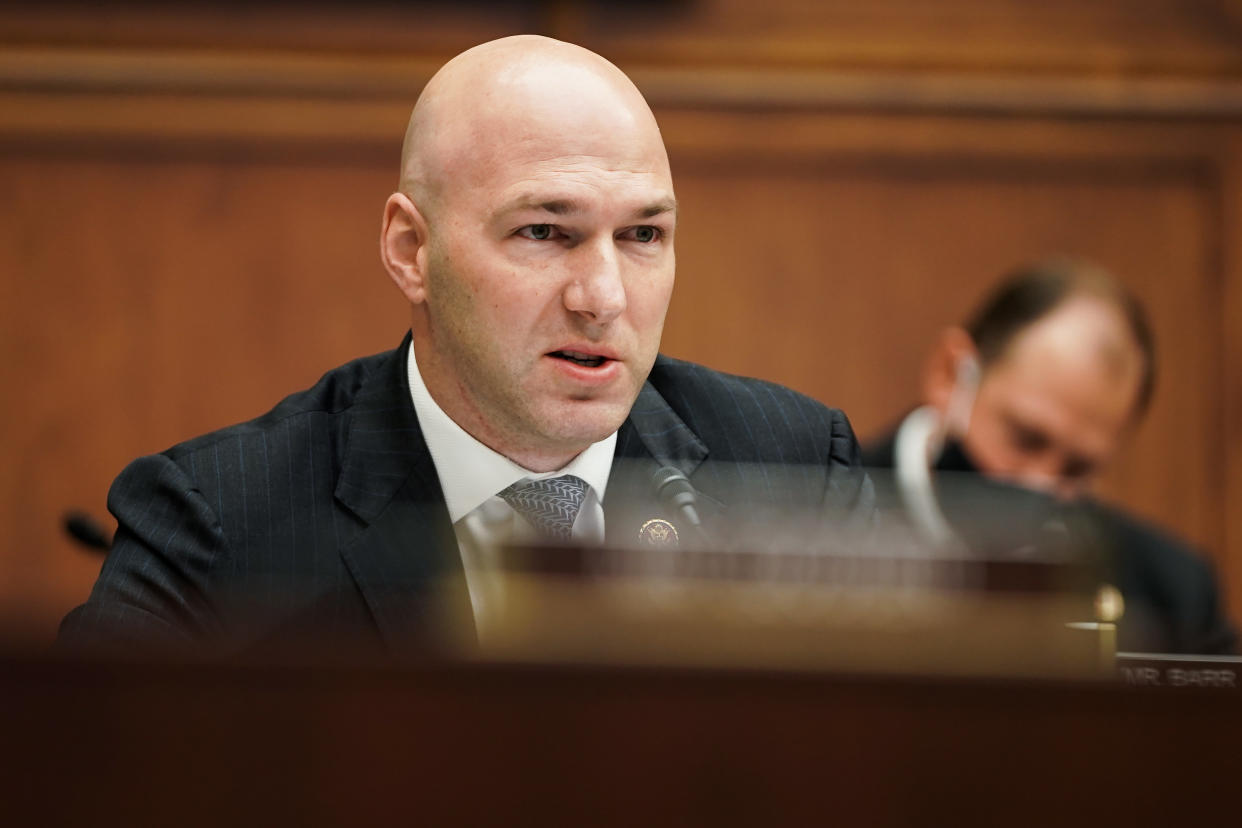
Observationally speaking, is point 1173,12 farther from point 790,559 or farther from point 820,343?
point 790,559

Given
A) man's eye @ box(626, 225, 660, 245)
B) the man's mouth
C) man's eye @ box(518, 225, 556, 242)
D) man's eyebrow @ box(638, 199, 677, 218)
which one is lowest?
the man's mouth

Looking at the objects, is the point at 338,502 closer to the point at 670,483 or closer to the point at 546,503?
the point at 546,503

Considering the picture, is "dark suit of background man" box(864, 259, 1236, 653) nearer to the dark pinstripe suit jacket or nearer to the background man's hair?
the background man's hair

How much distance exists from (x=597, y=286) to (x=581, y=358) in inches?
3.4

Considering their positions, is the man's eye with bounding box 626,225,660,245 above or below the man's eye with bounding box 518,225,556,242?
above

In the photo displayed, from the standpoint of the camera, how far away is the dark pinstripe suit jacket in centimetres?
144

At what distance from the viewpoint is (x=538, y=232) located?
1518mm

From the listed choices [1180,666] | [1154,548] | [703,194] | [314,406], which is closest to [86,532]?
[314,406]

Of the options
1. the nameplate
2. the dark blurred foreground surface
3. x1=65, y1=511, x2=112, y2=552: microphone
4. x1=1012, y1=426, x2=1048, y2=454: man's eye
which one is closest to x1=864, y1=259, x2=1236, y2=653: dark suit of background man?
x1=1012, y1=426, x2=1048, y2=454: man's eye

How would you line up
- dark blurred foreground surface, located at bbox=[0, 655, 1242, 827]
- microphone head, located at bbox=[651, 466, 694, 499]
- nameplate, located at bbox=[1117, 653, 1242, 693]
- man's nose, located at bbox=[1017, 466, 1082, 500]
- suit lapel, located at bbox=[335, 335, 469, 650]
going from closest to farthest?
dark blurred foreground surface, located at bbox=[0, 655, 1242, 827]
nameplate, located at bbox=[1117, 653, 1242, 693]
microphone head, located at bbox=[651, 466, 694, 499]
suit lapel, located at bbox=[335, 335, 469, 650]
man's nose, located at bbox=[1017, 466, 1082, 500]

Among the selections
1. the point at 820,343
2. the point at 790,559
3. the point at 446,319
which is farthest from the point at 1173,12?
the point at 790,559

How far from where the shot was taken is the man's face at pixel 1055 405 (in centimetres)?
290

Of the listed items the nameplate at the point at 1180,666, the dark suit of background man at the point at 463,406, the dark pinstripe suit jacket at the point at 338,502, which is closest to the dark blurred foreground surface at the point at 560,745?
the nameplate at the point at 1180,666

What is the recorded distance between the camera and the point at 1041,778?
588mm
